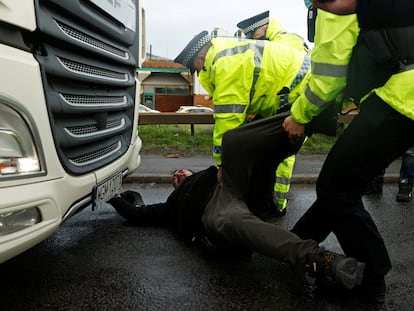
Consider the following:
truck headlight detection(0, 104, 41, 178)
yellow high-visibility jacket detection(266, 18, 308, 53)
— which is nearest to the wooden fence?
yellow high-visibility jacket detection(266, 18, 308, 53)

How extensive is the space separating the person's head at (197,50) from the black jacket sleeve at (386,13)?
1.58 metres

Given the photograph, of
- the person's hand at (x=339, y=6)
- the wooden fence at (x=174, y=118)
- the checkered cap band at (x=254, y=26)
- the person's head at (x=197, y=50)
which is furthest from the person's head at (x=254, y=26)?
the wooden fence at (x=174, y=118)

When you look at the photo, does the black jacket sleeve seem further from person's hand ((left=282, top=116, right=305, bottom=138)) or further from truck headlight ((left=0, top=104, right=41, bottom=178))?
truck headlight ((left=0, top=104, right=41, bottom=178))

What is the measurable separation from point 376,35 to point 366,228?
96 centimetres

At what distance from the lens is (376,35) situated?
5.76ft

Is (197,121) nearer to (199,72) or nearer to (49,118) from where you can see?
(199,72)

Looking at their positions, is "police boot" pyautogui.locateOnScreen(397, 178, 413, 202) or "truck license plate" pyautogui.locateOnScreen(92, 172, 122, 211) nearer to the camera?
"truck license plate" pyautogui.locateOnScreen(92, 172, 122, 211)

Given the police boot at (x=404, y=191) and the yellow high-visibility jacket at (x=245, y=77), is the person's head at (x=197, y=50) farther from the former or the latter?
the police boot at (x=404, y=191)

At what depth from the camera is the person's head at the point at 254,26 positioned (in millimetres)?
4664

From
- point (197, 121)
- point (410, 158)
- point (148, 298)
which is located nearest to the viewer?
point (148, 298)

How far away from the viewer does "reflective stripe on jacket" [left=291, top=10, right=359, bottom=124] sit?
6.00ft

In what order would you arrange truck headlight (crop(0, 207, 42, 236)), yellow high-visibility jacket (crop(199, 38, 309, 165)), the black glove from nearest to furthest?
1. truck headlight (crop(0, 207, 42, 236))
2. the black glove
3. yellow high-visibility jacket (crop(199, 38, 309, 165))

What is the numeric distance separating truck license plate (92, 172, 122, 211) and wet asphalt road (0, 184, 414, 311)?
1.49 ft

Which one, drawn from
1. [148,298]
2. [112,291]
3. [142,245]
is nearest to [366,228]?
[148,298]
